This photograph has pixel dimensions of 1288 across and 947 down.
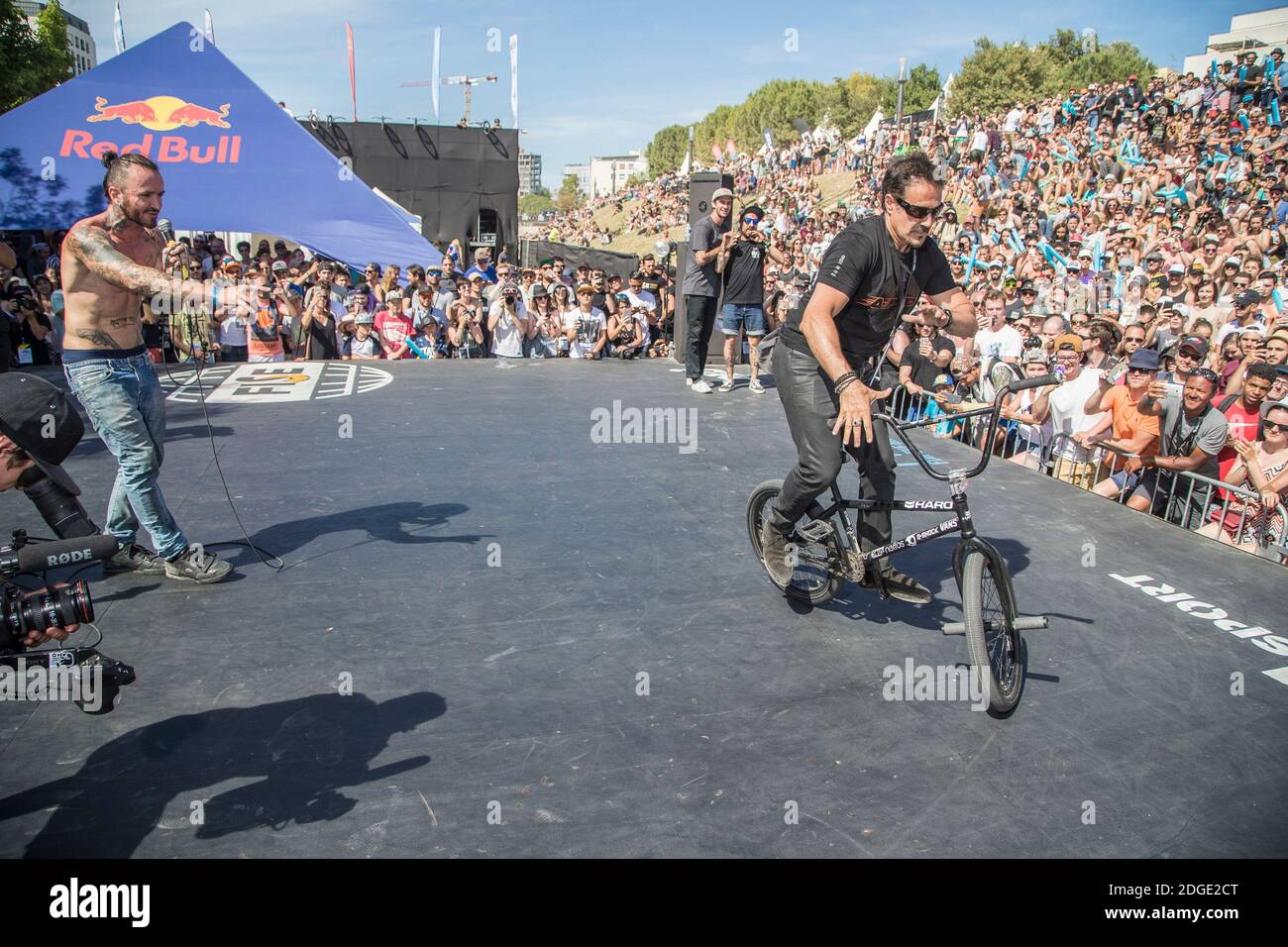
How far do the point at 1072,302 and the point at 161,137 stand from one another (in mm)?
12866

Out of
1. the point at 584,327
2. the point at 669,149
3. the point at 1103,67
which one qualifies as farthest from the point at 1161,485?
the point at 669,149

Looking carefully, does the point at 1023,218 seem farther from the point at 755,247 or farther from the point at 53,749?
the point at 53,749

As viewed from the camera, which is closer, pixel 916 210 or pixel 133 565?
pixel 916 210

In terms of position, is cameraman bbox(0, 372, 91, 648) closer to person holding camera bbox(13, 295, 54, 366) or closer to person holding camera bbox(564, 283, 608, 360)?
person holding camera bbox(13, 295, 54, 366)

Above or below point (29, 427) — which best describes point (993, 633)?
below

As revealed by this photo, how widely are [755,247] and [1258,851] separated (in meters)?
7.51

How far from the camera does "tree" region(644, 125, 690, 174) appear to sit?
431ft

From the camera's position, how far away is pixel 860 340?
13.3 feet

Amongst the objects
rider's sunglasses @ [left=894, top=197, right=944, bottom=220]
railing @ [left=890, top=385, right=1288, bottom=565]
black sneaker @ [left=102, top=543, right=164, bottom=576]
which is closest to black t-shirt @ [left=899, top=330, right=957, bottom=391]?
railing @ [left=890, top=385, right=1288, bottom=565]

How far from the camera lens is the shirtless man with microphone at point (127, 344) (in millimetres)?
3877

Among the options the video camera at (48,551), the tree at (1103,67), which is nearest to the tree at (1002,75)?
the tree at (1103,67)

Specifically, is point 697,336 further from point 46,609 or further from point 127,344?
point 46,609

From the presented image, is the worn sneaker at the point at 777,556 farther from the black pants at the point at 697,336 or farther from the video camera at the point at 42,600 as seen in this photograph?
the black pants at the point at 697,336

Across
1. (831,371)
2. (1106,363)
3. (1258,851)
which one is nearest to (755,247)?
(1106,363)
